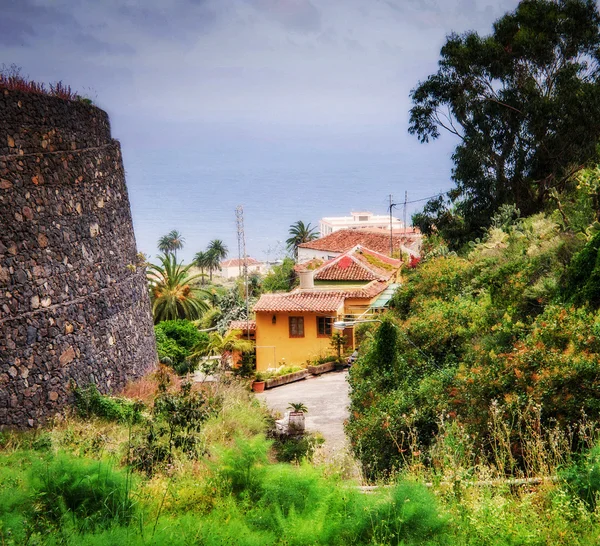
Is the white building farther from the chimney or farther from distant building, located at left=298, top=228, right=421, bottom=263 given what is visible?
the chimney

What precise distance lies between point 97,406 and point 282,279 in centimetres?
4210

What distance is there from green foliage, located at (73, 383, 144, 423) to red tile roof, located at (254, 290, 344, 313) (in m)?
19.7

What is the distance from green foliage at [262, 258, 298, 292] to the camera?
178ft

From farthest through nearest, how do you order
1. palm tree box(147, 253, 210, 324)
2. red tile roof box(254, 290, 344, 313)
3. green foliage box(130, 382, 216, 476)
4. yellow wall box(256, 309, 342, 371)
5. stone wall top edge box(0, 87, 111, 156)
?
1. palm tree box(147, 253, 210, 324)
2. yellow wall box(256, 309, 342, 371)
3. red tile roof box(254, 290, 344, 313)
4. stone wall top edge box(0, 87, 111, 156)
5. green foliage box(130, 382, 216, 476)

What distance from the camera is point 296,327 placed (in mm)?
33312

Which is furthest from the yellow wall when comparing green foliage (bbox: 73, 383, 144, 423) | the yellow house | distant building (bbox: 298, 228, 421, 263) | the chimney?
distant building (bbox: 298, 228, 421, 263)

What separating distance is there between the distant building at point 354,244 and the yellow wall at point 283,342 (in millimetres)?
25019

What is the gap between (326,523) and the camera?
468 cm

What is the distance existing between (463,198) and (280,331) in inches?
477

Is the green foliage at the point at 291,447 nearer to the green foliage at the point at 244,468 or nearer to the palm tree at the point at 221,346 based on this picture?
the green foliage at the point at 244,468

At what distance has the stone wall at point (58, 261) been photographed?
11516mm

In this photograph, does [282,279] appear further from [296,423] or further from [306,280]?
[296,423]

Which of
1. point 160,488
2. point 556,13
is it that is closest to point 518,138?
point 556,13

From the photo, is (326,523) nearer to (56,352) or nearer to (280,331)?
(56,352)
